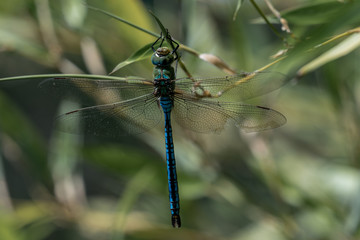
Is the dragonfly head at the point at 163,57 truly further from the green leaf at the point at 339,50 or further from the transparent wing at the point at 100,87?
the green leaf at the point at 339,50

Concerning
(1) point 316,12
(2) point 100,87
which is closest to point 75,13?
(2) point 100,87

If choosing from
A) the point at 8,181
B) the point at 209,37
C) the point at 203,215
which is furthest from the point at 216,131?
the point at 8,181

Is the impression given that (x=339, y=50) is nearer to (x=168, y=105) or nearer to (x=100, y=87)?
(x=168, y=105)

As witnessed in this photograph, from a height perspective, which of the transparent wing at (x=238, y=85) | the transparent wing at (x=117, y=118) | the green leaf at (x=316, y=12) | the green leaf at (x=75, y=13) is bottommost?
the transparent wing at (x=238, y=85)

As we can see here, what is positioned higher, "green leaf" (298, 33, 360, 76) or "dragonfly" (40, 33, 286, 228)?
"dragonfly" (40, 33, 286, 228)

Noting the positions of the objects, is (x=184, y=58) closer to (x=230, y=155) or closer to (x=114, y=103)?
(x=114, y=103)

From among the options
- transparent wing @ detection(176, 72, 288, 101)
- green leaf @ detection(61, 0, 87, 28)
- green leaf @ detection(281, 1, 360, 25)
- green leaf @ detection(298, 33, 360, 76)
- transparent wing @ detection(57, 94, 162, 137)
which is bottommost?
green leaf @ detection(298, 33, 360, 76)

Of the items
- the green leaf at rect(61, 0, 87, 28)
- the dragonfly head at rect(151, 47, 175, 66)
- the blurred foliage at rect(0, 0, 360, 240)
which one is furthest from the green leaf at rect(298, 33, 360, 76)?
the green leaf at rect(61, 0, 87, 28)

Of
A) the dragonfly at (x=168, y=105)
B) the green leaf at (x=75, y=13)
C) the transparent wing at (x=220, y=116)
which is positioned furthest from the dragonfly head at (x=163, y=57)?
the green leaf at (x=75, y=13)

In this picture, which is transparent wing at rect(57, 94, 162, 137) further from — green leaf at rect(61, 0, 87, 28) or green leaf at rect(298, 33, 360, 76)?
green leaf at rect(298, 33, 360, 76)
